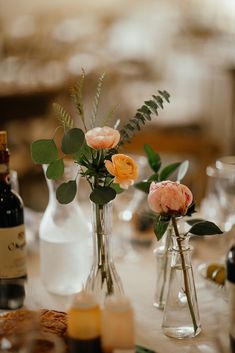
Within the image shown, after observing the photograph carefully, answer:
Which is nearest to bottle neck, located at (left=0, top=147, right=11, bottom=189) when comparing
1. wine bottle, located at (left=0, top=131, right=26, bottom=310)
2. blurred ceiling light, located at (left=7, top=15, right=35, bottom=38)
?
wine bottle, located at (left=0, top=131, right=26, bottom=310)

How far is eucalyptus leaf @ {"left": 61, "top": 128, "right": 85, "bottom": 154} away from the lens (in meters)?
0.99

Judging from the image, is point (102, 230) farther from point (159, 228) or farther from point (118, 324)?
point (118, 324)

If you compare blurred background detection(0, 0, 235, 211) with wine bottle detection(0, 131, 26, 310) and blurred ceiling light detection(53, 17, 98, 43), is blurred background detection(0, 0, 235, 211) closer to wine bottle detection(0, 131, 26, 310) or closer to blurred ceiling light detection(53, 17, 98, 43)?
blurred ceiling light detection(53, 17, 98, 43)

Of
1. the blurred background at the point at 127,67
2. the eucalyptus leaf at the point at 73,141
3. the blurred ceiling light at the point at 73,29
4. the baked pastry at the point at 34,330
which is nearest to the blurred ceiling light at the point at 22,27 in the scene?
the blurred background at the point at 127,67

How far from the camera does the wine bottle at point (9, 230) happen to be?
1118 mm

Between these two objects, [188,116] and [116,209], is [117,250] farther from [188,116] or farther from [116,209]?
[188,116]

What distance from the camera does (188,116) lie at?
468 cm

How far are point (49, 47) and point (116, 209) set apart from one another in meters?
2.90

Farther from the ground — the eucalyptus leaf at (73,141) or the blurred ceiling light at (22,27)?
the blurred ceiling light at (22,27)

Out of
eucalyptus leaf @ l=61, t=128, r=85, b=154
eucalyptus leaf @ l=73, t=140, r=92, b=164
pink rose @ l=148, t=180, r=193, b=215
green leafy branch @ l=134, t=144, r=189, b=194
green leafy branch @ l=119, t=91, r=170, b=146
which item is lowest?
pink rose @ l=148, t=180, r=193, b=215

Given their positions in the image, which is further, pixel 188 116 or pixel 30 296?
pixel 188 116

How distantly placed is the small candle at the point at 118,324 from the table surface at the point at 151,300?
4.0 inches

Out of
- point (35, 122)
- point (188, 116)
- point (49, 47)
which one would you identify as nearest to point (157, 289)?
point (35, 122)

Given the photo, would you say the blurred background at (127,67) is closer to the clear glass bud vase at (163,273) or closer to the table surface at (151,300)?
the table surface at (151,300)
